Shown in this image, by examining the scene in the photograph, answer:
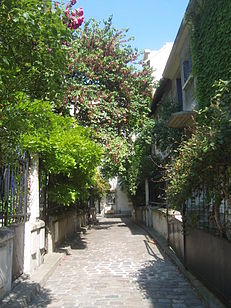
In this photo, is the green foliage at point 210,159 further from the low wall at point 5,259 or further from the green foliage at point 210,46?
the green foliage at point 210,46

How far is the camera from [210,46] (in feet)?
31.7

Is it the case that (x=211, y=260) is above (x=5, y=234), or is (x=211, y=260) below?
below

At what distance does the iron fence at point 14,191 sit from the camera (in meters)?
6.07

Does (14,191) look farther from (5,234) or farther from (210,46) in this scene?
(210,46)

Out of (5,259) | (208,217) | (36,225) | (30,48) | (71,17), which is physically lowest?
(5,259)

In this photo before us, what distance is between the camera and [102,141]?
1510cm

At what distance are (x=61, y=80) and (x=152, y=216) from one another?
45.9ft

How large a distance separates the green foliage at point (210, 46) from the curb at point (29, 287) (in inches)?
257

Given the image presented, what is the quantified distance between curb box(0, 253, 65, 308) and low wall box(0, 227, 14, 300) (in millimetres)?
174

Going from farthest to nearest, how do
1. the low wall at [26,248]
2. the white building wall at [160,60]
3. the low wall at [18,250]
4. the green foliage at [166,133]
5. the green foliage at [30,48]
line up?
the white building wall at [160,60]
the green foliage at [166,133]
the low wall at [26,248]
the low wall at [18,250]
the green foliage at [30,48]

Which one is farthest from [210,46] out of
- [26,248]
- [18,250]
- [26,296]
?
[26,296]

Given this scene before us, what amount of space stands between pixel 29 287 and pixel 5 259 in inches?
42.9

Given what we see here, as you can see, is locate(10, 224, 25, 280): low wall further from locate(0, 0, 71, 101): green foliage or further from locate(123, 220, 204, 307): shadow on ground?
locate(0, 0, 71, 101): green foliage

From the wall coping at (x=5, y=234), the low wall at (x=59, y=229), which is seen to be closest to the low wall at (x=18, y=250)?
the wall coping at (x=5, y=234)
